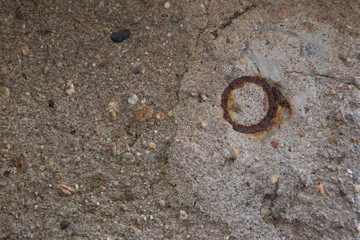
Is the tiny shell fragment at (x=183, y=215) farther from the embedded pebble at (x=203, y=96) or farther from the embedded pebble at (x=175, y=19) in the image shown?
the embedded pebble at (x=175, y=19)

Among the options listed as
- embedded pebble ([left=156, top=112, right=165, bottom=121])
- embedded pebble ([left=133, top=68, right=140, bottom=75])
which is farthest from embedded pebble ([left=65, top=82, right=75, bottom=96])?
embedded pebble ([left=156, top=112, right=165, bottom=121])

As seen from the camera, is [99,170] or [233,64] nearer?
[99,170]

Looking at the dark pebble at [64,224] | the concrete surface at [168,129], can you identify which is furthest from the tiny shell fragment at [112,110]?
the dark pebble at [64,224]

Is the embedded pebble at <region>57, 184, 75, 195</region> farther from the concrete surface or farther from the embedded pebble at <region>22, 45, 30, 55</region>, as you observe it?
the embedded pebble at <region>22, 45, 30, 55</region>

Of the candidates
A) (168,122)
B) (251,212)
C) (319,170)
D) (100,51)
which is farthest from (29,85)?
(319,170)

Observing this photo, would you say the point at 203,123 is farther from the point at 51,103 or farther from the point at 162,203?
the point at 51,103

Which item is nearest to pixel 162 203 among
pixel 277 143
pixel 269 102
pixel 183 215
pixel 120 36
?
pixel 183 215

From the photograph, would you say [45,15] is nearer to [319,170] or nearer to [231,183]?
[231,183]

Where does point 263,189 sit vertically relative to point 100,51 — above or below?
below
